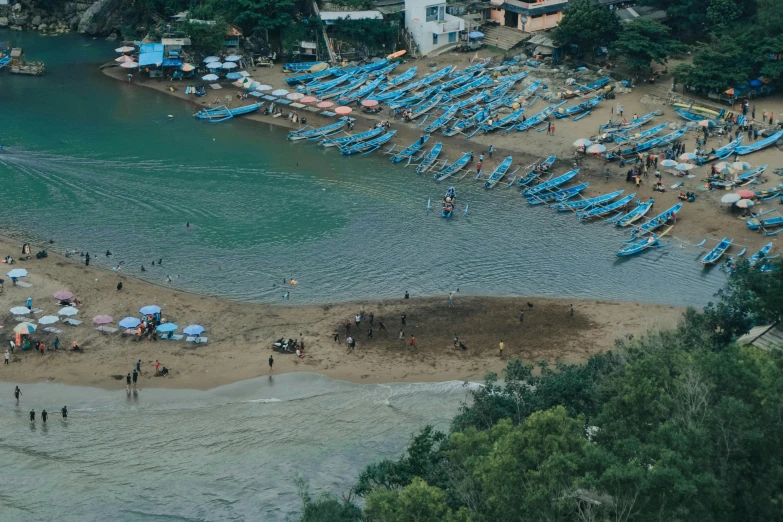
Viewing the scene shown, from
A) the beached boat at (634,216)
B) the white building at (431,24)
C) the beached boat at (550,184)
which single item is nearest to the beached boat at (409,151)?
the beached boat at (550,184)

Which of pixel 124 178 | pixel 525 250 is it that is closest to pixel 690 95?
pixel 525 250

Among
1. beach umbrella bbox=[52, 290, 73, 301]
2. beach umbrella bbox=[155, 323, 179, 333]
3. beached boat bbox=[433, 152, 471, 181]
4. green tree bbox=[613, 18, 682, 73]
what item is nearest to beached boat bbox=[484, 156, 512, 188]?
beached boat bbox=[433, 152, 471, 181]

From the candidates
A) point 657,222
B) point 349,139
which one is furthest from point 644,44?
point 349,139

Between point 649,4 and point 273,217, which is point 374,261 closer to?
point 273,217

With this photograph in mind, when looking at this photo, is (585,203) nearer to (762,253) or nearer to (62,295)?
(762,253)

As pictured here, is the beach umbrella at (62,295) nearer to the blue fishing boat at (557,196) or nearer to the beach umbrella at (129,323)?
the beach umbrella at (129,323)

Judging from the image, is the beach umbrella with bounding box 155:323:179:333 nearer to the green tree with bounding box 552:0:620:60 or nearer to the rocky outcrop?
the green tree with bounding box 552:0:620:60
